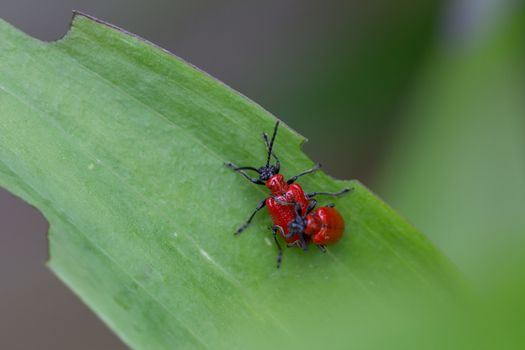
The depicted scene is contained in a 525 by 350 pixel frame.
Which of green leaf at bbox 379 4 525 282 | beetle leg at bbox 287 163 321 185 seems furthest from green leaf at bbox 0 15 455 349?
green leaf at bbox 379 4 525 282

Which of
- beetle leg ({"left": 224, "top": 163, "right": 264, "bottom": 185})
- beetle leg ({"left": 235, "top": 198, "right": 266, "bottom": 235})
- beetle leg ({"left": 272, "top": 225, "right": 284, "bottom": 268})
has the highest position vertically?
beetle leg ({"left": 224, "top": 163, "right": 264, "bottom": 185})

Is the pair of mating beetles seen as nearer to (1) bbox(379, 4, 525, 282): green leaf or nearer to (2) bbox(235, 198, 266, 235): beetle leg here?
(2) bbox(235, 198, 266, 235): beetle leg

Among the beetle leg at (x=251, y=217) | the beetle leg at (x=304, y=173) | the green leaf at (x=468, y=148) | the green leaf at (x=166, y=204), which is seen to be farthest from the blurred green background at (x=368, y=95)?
the beetle leg at (x=251, y=217)

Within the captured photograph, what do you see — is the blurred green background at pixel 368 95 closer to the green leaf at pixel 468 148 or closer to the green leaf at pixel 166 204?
the green leaf at pixel 468 148

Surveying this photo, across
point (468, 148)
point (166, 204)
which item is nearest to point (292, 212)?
point (166, 204)

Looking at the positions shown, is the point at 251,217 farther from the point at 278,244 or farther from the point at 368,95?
the point at 368,95

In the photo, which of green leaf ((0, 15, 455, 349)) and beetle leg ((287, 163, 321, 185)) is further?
beetle leg ((287, 163, 321, 185))

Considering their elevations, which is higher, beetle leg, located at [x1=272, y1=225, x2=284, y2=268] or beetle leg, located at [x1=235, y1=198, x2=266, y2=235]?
beetle leg, located at [x1=235, y1=198, x2=266, y2=235]
